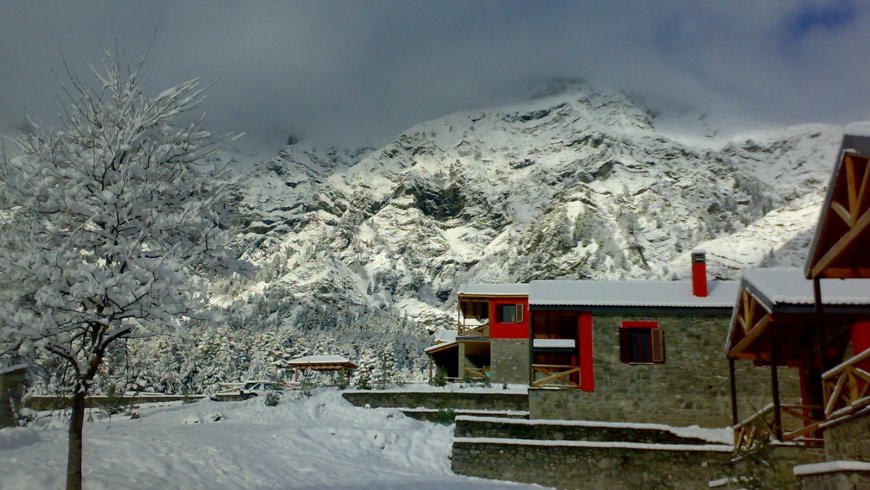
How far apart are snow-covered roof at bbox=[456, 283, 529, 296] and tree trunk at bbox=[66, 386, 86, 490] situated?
27.8m

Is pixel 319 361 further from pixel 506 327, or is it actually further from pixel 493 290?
pixel 506 327

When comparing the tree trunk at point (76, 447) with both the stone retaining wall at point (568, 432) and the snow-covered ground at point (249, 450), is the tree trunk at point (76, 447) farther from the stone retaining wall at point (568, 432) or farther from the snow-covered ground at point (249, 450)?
the stone retaining wall at point (568, 432)

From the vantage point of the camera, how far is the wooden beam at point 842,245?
8.57 m

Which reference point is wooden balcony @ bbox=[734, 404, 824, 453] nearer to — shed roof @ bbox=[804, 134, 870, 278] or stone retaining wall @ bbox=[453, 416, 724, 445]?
stone retaining wall @ bbox=[453, 416, 724, 445]

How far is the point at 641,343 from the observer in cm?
2173

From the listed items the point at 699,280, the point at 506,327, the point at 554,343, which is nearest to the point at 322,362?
the point at 506,327

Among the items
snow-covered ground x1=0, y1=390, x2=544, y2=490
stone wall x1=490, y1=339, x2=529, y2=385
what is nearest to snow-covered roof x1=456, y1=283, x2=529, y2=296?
stone wall x1=490, y1=339, x2=529, y2=385

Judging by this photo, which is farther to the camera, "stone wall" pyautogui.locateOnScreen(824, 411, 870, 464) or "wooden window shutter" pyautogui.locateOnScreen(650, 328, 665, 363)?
"wooden window shutter" pyautogui.locateOnScreen(650, 328, 665, 363)

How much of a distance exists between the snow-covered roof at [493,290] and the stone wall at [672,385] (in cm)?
1381

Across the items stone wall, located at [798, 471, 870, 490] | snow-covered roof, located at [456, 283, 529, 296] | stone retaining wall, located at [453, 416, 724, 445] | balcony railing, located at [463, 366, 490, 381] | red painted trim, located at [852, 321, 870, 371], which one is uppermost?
snow-covered roof, located at [456, 283, 529, 296]

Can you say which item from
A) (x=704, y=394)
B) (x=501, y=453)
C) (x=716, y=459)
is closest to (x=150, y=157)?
(x=501, y=453)

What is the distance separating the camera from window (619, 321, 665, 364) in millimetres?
21297

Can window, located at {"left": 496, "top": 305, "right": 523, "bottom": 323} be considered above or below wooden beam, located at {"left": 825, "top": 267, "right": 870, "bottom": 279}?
above

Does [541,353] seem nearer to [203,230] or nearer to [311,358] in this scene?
[311,358]
